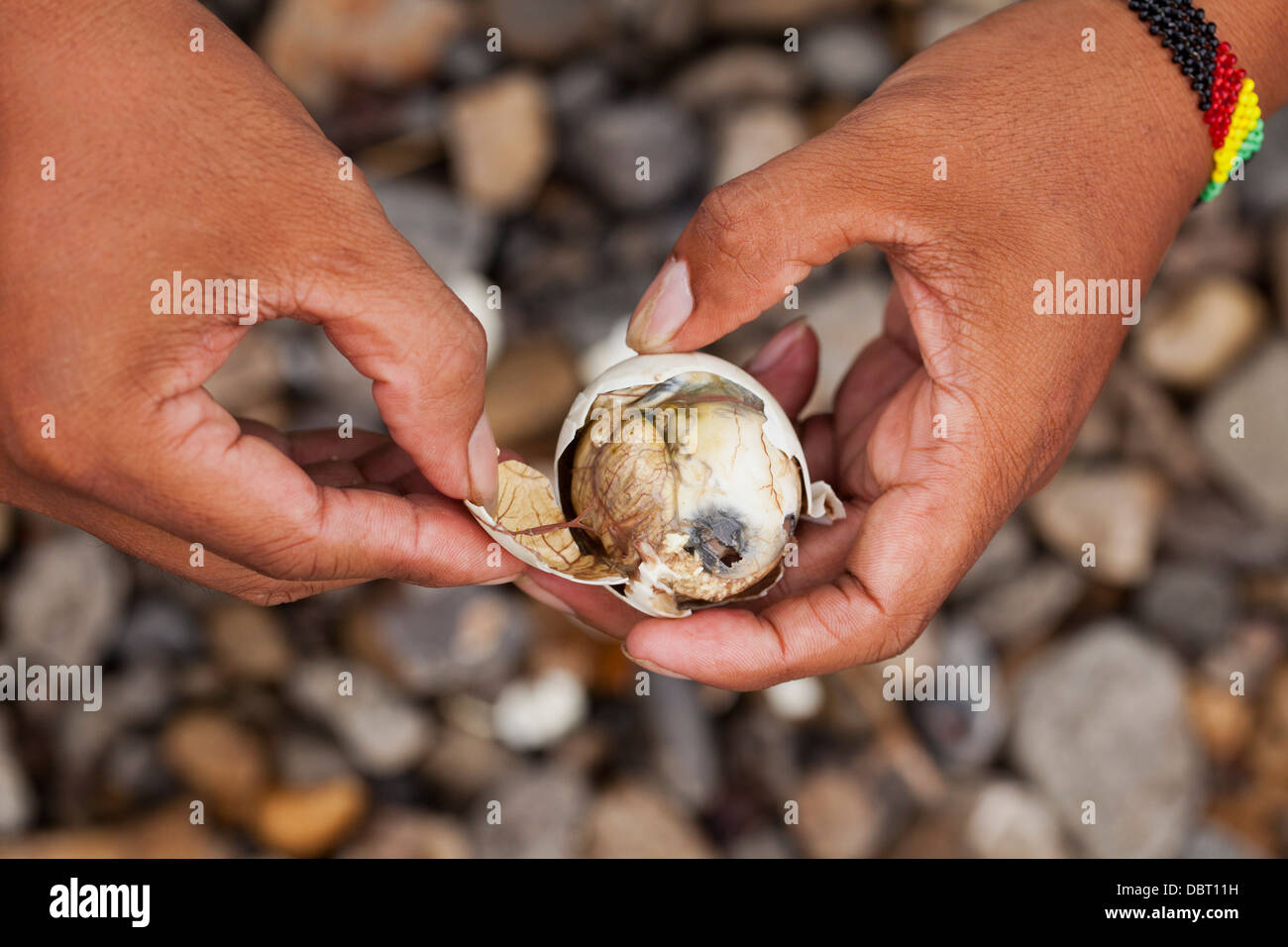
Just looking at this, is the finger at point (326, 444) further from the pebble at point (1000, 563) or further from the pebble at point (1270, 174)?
the pebble at point (1270, 174)

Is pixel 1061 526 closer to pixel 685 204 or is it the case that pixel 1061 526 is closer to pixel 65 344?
pixel 685 204

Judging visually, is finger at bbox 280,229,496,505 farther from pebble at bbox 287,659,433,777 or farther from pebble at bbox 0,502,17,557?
pebble at bbox 0,502,17,557

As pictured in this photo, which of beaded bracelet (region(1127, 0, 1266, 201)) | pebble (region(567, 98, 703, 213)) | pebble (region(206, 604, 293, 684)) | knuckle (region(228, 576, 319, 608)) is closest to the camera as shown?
beaded bracelet (region(1127, 0, 1266, 201))

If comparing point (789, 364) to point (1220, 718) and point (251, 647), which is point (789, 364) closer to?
point (251, 647)

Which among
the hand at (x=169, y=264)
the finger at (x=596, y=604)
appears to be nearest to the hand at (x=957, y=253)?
the finger at (x=596, y=604)

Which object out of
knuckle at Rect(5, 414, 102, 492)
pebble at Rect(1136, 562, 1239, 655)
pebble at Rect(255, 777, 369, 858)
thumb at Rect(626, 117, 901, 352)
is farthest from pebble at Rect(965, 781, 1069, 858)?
knuckle at Rect(5, 414, 102, 492)
